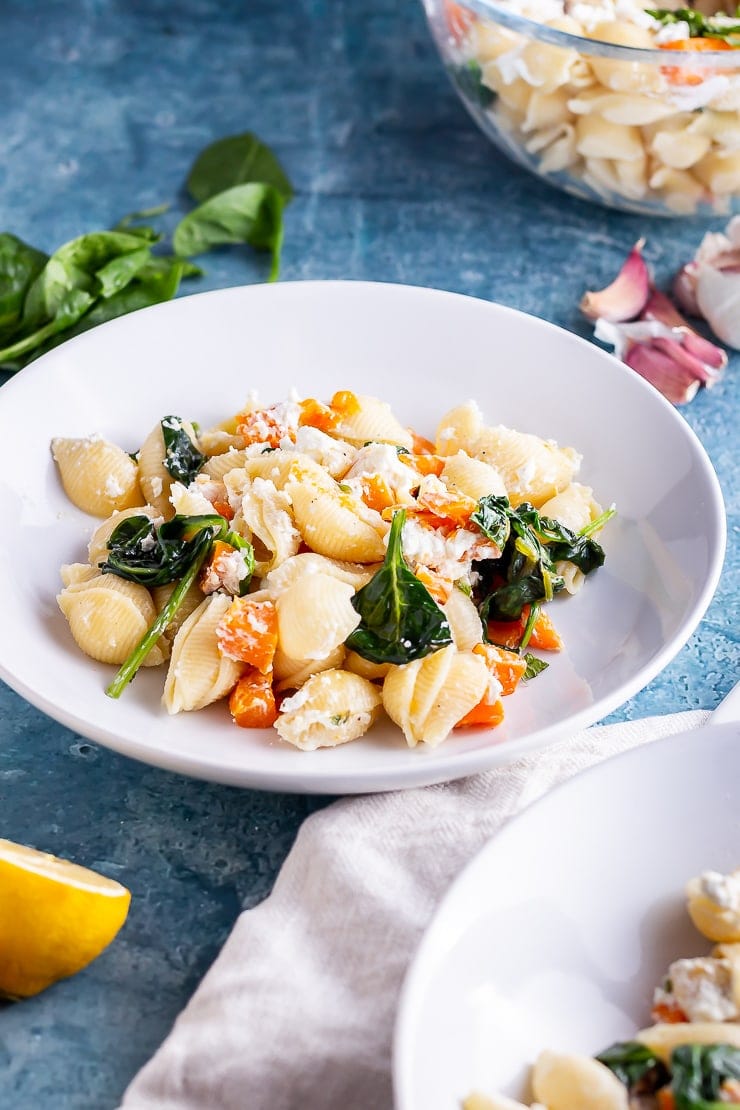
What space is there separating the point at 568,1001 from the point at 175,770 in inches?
22.8

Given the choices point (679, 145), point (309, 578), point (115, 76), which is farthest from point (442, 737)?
point (115, 76)

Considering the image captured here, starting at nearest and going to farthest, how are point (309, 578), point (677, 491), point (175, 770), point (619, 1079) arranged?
point (619, 1079), point (175, 770), point (309, 578), point (677, 491)

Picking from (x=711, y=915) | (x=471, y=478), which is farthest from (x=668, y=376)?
(x=711, y=915)

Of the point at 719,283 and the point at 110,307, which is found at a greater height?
the point at 719,283

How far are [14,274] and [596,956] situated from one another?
1921 mm

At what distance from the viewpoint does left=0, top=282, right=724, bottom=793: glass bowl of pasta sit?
1.71m

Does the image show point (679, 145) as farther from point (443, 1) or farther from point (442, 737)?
point (442, 737)

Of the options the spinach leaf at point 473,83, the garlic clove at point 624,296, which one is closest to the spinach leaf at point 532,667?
the garlic clove at point 624,296

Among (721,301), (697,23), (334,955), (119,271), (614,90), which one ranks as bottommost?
(119,271)

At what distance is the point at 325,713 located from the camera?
1674 mm

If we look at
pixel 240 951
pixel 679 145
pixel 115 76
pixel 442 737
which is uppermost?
pixel 679 145

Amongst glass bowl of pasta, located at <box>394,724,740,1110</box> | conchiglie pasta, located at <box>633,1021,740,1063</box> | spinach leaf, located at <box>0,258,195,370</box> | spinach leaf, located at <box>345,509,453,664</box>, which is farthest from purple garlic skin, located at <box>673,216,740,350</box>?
conchiglie pasta, located at <box>633,1021,740,1063</box>

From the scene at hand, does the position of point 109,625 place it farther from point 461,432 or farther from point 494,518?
point 461,432

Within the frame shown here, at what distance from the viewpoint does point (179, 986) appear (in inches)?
60.9
